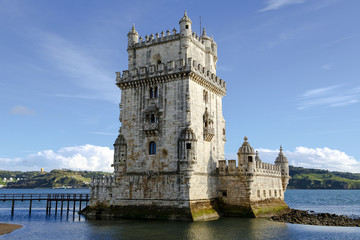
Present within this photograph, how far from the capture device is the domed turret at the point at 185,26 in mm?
43616

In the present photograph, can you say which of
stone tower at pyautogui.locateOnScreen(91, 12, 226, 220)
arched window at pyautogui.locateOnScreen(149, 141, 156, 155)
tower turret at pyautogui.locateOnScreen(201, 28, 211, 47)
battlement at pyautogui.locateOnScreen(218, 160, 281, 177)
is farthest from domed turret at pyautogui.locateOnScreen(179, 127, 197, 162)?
tower turret at pyautogui.locateOnScreen(201, 28, 211, 47)

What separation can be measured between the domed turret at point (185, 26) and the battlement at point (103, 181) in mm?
19673

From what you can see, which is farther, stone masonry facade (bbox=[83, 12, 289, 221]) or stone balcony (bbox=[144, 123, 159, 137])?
stone balcony (bbox=[144, 123, 159, 137])

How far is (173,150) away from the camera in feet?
134

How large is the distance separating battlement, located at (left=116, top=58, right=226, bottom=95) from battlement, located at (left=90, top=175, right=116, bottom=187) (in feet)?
38.5

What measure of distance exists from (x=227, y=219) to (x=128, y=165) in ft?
43.6

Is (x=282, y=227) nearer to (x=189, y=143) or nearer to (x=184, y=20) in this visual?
(x=189, y=143)

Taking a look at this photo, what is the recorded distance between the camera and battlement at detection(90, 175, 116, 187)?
44059mm

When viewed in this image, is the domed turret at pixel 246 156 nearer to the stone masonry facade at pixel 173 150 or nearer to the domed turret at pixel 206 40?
the stone masonry facade at pixel 173 150

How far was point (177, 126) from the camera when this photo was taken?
135 ft

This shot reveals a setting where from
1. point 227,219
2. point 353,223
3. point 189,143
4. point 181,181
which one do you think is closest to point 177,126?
point 189,143

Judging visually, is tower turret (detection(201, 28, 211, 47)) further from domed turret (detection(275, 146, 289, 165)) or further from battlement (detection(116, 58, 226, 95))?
domed turret (detection(275, 146, 289, 165))

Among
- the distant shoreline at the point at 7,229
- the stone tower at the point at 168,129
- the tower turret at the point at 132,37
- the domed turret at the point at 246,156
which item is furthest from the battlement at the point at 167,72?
the distant shoreline at the point at 7,229

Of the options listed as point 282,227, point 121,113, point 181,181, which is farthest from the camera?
point 121,113
